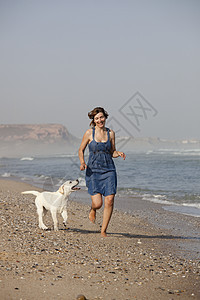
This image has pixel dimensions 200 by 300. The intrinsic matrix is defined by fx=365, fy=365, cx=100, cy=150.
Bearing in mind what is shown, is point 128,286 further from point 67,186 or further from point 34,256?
point 67,186

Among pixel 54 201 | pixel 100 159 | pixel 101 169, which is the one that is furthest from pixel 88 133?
pixel 54 201

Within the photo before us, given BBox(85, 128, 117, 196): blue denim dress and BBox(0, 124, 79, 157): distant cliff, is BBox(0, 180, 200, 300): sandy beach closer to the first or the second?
BBox(85, 128, 117, 196): blue denim dress

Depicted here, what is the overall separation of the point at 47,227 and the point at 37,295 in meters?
2.78

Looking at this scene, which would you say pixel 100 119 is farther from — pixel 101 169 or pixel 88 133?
pixel 101 169

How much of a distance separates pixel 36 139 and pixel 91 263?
390ft

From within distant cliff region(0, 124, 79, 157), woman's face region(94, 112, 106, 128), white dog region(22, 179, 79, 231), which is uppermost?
woman's face region(94, 112, 106, 128)

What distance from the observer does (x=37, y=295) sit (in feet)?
11.4

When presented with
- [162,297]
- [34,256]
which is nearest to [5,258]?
[34,256]

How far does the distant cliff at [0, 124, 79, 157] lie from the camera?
109 meters

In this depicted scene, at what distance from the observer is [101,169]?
581 centimetres

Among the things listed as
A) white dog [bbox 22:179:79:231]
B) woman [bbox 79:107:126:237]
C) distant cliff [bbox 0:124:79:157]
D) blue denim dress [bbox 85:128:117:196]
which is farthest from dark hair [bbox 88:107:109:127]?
distant cliff [bbox 0:124:79:157]

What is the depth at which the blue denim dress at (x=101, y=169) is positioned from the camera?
5766mm

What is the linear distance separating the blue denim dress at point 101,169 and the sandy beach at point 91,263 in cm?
83

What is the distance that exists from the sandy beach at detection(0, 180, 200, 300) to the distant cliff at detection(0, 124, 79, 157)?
97936 mm
